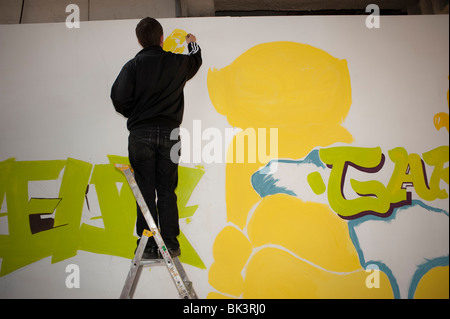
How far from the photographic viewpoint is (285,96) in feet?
7.63

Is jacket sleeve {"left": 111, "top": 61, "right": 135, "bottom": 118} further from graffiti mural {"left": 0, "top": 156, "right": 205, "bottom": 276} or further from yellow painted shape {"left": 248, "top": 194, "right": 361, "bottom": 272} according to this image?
yellow painted shape {"left": 248, "top": 194, "right": 361, "bottom": 272}

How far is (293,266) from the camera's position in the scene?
7.20 feet

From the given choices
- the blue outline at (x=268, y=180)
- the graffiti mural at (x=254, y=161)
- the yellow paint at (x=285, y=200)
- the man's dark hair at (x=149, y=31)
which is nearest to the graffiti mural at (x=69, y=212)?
the graffiti mural at (x=254, y=161)

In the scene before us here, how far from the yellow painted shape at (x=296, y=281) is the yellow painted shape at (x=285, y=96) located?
0.53 meters

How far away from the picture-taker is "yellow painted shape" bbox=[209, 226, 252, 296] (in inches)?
85.6

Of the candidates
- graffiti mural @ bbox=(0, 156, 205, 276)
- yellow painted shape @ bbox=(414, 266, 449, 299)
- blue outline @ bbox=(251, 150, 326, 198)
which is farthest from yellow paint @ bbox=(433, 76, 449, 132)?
graffiti mural @ bbox=(0, 156, 205, 276)

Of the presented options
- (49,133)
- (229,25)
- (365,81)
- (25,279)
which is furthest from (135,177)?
(365,81)

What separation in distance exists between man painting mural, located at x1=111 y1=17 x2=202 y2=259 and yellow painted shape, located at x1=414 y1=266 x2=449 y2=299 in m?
1.69

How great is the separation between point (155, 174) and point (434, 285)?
2.03 m

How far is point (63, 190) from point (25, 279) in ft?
2.09

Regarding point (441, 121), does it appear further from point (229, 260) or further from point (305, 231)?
point (229, 260)

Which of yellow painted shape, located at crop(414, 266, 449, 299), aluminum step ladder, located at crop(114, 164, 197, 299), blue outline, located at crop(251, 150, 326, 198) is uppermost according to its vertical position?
blue outline, located at crop(251, 150, 326, 198)

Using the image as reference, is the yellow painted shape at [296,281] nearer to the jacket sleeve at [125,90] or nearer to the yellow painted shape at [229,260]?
the yellow painted shape at [229,260]
